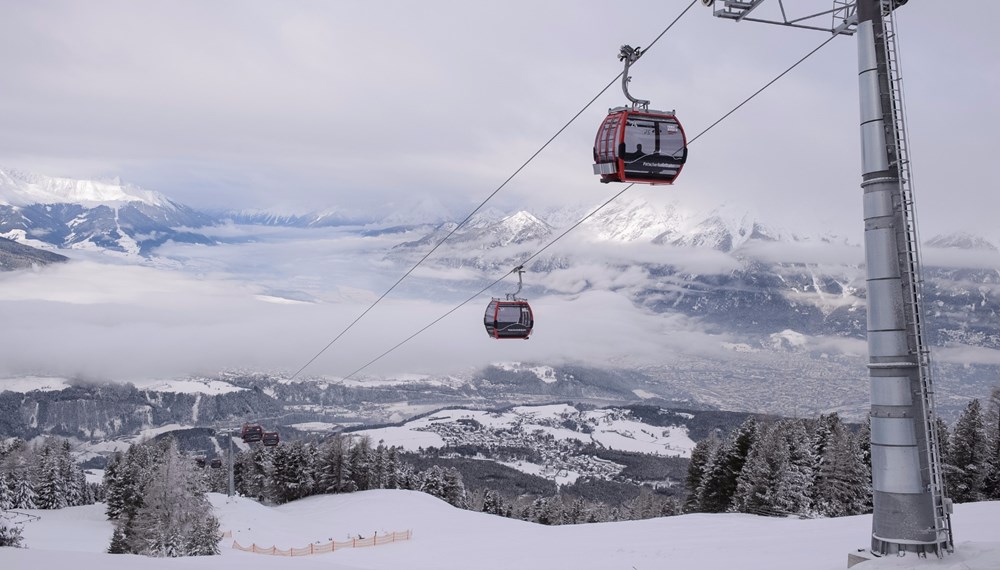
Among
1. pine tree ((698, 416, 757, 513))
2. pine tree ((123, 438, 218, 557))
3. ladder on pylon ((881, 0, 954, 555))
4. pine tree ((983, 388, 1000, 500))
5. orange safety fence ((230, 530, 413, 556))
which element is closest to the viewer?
ladder on pylon ((881, 0, 954, 555))

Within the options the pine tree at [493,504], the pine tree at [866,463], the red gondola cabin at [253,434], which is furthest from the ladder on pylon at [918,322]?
the pine tree at [493,504]

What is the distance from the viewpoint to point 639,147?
55.3 feet

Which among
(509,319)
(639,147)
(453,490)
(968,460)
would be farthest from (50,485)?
(968,460)

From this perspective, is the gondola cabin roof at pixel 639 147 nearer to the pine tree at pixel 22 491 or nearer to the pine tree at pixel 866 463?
the pine tree at pixel 866 463

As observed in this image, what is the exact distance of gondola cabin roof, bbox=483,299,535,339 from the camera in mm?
35031

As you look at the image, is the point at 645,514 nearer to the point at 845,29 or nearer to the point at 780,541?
the point at 780,541

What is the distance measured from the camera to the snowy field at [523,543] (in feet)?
46.1

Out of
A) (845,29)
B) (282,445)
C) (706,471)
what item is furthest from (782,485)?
(282,445)

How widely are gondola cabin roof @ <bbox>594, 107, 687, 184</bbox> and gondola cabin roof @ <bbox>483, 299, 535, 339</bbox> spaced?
18368mm

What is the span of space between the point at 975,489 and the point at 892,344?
46227 millimetres

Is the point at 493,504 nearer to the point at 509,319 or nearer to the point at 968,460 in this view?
the point at 968,460

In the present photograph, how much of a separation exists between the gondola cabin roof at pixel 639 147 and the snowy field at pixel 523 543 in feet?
29.4

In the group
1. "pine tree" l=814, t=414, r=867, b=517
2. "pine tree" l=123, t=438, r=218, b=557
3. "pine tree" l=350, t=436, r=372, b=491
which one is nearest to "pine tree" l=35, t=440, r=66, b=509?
"pine tree" l=350, t=436, r=372, b=491

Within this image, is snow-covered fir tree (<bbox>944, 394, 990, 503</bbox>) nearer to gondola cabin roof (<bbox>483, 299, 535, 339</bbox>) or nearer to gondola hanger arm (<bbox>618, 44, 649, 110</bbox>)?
gondola cabin roof (<bbox>483, 299, 535, 339</bbox>)
